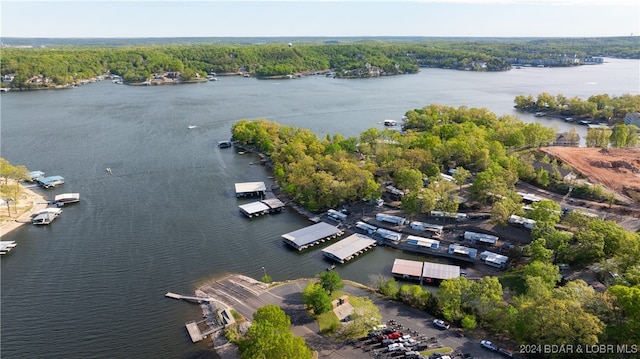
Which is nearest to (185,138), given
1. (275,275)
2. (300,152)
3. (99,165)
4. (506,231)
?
(99,165)

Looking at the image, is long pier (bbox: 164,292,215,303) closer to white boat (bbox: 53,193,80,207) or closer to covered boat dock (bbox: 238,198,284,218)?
covered boat dock (bbox: 238,198,284,218)

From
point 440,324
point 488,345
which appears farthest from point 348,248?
point 488,345

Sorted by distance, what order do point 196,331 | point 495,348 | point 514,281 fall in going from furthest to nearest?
1. point 514,281
2. point 196,331
3. point 495,348

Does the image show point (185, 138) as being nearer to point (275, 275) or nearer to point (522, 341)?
point (275, 275)

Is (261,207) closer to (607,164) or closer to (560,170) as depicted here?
(560,170)

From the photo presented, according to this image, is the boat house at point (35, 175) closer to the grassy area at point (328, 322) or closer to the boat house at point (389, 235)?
the boat house at point (389, 235)

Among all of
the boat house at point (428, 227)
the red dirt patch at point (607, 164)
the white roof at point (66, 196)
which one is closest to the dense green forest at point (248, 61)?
the white roof at point (66, 196)
